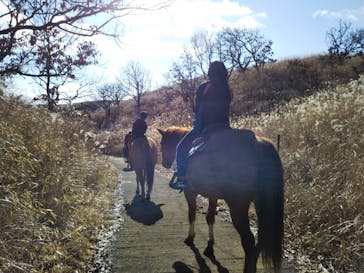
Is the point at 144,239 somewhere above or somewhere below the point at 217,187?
below

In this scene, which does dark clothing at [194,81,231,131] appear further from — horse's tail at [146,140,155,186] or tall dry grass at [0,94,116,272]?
horse's tail at [146,140,155,186]

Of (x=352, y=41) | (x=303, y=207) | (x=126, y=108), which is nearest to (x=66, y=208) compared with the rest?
(x=303, y=207)

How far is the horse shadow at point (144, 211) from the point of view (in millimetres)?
7188

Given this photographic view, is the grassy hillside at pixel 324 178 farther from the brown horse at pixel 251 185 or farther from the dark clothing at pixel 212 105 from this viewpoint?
the dark clothing at pixel 212 105

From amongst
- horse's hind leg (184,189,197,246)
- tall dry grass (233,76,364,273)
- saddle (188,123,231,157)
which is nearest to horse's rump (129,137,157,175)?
tall dry grass (233,76,364,273)

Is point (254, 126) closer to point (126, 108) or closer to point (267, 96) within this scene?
point (267, 96)

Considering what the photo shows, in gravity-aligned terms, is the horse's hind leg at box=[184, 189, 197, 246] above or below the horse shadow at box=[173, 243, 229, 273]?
above

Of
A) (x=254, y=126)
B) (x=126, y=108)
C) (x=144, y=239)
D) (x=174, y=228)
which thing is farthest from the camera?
(x=126, y=108)

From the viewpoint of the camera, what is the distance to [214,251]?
17.2ft

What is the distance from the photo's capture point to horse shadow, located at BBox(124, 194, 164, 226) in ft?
23.6

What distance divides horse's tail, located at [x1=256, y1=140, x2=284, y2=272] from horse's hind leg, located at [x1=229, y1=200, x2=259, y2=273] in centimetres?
14

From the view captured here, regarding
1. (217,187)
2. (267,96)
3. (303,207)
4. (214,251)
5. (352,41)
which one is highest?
(352,41)

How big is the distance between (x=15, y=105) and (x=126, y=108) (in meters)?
59.2

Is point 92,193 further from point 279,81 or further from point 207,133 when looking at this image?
point 279,81
